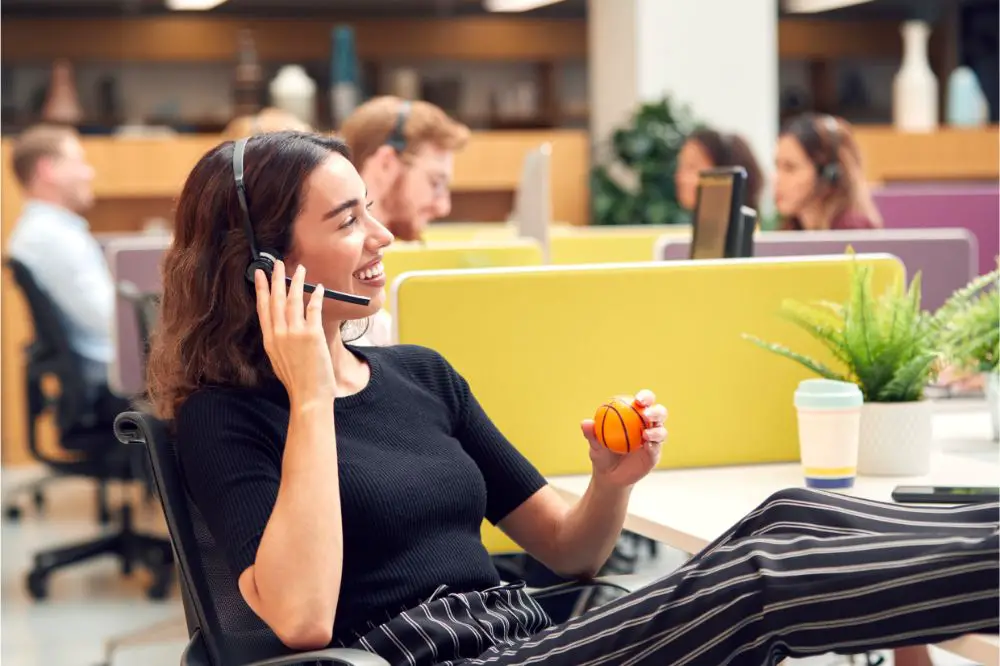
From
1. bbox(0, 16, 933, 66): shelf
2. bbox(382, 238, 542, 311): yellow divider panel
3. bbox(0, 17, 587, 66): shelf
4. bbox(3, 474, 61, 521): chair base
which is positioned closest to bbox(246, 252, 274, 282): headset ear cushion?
bbox(382, 238, 542, 311): yellow divider panel

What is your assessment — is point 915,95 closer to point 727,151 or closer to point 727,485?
point 727,151

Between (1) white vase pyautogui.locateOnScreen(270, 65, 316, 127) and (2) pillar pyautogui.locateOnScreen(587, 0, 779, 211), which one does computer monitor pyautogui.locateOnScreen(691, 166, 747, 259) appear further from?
(1) white vase pyautogui.locateOnScreen(270, 65, 316, 127)

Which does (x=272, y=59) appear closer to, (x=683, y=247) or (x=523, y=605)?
(x=683, y=247)

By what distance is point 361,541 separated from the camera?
1.63 meters

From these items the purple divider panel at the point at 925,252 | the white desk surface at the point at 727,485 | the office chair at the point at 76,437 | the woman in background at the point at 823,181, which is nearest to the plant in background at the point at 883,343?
the white desk surface at the point at 727,485

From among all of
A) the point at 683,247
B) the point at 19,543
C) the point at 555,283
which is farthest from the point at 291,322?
the point at 19,543

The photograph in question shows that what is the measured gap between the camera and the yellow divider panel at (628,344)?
2254 mm

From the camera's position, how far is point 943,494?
5.65ft

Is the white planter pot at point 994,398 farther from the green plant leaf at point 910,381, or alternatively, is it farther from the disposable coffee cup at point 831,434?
the disposable coffee cup at point 831,434

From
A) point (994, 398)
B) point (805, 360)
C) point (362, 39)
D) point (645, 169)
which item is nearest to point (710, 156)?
point (645, 169)

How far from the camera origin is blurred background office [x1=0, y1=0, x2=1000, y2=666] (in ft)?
14.8

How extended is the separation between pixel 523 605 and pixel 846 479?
1.75 feet

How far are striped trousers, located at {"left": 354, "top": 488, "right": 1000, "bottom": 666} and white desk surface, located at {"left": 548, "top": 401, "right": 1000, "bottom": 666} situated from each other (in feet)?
0.71

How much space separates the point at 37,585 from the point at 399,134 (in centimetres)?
214
